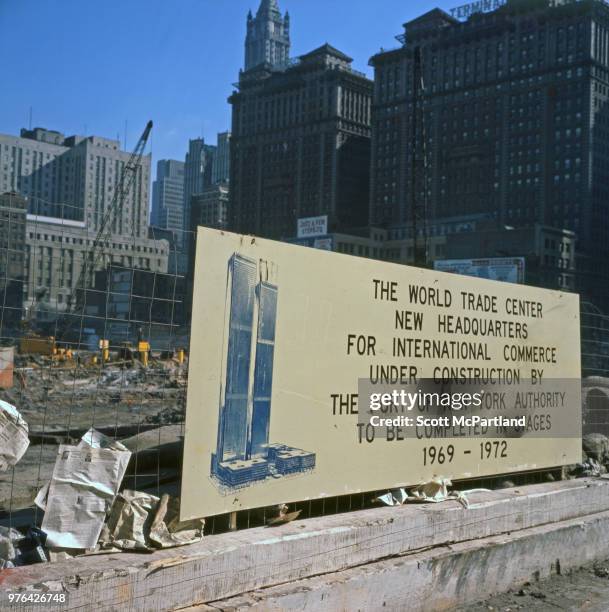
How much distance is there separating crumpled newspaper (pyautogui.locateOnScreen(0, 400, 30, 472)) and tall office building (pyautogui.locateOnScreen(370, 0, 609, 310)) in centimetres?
10769

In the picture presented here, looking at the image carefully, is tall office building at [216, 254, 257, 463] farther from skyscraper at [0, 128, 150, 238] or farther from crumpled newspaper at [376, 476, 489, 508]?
skyscraper at [0, 128, 150, 238]

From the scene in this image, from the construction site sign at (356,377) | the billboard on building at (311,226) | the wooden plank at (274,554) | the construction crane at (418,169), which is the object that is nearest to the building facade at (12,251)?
the construction site sign at (356,377)

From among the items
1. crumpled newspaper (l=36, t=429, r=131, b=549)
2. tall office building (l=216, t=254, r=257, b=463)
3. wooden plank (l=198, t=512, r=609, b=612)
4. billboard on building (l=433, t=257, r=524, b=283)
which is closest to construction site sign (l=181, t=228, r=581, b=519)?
tall office building (l=216, t=254, r=257, b=463)

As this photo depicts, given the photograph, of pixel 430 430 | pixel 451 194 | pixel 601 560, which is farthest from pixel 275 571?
pixel 451 194

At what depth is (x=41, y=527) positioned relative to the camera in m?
4.07

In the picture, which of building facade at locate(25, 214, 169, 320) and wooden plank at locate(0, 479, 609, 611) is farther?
building facade at locate(25, 214, 169, 320)

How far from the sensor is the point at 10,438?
4172mm

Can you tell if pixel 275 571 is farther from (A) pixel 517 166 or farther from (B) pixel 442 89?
(B) pixel 442 89

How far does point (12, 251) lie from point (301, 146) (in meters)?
163

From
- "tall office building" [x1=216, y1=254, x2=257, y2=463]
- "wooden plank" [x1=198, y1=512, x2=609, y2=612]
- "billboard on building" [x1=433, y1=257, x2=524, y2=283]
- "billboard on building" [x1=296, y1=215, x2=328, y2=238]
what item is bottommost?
"wooden plank" [x1=198, y1=512, x2=609, y2=612]

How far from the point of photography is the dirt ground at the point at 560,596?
5.46 meters

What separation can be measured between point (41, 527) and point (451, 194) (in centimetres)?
13487

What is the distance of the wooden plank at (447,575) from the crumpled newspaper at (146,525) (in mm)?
392

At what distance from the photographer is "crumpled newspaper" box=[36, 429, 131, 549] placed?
160 inches
